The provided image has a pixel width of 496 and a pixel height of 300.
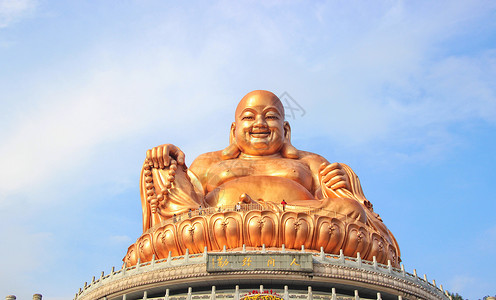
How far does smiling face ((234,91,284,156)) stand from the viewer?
73.1 ft

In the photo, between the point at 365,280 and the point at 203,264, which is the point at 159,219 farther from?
the point at 365,280

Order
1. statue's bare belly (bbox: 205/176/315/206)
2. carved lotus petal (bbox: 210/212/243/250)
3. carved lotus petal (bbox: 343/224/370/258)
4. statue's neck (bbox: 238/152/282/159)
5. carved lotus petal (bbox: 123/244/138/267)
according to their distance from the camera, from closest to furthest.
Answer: carved lotus petal (bbox: 210/212/243/250)
carved lotus petal (bbox: 343/224/370/258)
carved lotus petal (bbox: 123/244/138/267)
statue's bare belly (bbox: 205/176/315/206)
statue's neck (bbox: 238/152/282/159)

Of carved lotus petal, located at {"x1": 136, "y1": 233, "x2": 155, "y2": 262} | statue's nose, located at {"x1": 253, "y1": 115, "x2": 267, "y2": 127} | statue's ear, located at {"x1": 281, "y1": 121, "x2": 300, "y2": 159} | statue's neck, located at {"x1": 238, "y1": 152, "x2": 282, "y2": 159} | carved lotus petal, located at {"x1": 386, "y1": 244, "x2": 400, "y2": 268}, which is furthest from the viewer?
statue's ear, located at {"x1": 281, "y1": 121, "x2": 300, "y2": 159}

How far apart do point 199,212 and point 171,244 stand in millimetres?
1129

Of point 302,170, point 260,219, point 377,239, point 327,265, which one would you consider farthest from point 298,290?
point 302,170

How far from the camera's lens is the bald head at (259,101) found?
2250cm

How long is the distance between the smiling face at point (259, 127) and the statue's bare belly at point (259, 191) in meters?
2.13

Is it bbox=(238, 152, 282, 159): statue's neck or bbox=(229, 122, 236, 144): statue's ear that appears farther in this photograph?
bbox=(229, 122, 236, 144): statue's ear

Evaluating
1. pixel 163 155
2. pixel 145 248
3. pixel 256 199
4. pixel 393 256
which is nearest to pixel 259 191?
pixel 256 199

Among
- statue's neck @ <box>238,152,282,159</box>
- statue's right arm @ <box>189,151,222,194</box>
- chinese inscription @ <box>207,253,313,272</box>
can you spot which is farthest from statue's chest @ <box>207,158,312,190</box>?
chinese inscription @ <box>207,253,313,272</box>

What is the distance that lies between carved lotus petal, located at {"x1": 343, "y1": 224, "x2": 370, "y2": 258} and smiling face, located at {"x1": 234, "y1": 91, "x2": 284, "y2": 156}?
5986 millimetres

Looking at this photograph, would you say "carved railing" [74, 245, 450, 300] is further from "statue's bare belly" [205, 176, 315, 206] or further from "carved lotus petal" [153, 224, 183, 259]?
"statue's bare belly" [205, 176, 315, 206]

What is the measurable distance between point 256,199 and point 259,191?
41cm

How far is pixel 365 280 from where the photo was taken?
15297 millimetres
